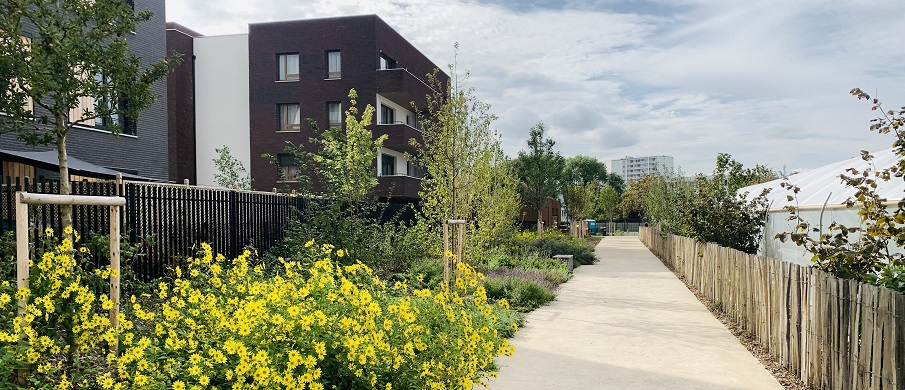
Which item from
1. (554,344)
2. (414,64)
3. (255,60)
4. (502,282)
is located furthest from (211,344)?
(414,64)

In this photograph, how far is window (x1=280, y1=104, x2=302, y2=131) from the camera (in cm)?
2992

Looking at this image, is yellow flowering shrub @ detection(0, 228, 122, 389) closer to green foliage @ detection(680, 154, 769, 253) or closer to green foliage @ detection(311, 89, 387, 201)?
green foliage @ detection(311, 89, 387, 201)

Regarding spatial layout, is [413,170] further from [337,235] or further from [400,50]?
[337,235]

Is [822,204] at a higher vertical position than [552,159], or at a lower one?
lower

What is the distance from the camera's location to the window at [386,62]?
100 ft

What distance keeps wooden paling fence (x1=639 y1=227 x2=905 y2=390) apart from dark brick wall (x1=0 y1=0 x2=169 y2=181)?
15.3m

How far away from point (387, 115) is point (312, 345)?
28.0 meters

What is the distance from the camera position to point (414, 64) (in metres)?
33.9

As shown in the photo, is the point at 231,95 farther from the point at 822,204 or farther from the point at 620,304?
the point at 822,204

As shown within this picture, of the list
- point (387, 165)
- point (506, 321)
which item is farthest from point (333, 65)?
point (506, 321)

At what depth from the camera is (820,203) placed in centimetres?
993

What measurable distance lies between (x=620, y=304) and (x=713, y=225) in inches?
108

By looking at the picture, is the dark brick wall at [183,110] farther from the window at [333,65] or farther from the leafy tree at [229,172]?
the window at [333,65]

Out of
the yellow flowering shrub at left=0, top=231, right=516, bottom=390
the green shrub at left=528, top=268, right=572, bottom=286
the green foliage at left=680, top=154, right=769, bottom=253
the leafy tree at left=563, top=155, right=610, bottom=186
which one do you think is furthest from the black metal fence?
the leafy tree at left=563, top=155, right=610, bottom=186
